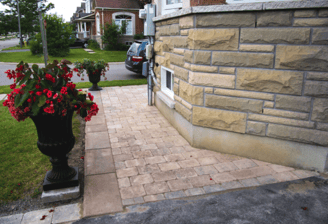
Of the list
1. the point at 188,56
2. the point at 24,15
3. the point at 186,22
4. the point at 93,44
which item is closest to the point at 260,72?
the point at 188,56

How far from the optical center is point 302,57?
3928 mm

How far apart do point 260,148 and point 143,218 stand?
2400 millimetres

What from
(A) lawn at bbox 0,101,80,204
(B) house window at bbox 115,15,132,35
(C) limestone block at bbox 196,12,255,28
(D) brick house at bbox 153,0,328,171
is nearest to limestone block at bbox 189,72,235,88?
(D) brick house at bbox 153,0,328,171

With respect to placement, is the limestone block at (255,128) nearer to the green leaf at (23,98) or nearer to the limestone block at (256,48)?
the limestone block at (256,48)

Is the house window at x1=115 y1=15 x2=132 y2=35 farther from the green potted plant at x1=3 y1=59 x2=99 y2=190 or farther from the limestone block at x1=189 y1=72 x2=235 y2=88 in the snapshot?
the green potted plant at x1=3 y1=59 x2=99 y2=190

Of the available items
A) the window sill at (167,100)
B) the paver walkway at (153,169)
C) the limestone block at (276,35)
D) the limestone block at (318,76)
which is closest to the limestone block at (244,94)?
the limestone block at (318,76)

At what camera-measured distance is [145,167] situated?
445 cm

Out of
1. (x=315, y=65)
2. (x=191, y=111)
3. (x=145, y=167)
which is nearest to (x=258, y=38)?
(x=315, y=65)

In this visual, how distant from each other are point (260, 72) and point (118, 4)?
27900mm

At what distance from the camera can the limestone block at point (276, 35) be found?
12.7 ft

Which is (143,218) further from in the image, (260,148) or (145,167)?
(260,148)

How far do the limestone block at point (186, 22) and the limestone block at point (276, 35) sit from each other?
0.91m

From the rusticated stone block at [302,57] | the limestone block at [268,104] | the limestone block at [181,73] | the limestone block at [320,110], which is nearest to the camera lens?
the rusticated stone block at [302,57]

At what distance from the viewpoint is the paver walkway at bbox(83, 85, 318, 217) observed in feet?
12.2
